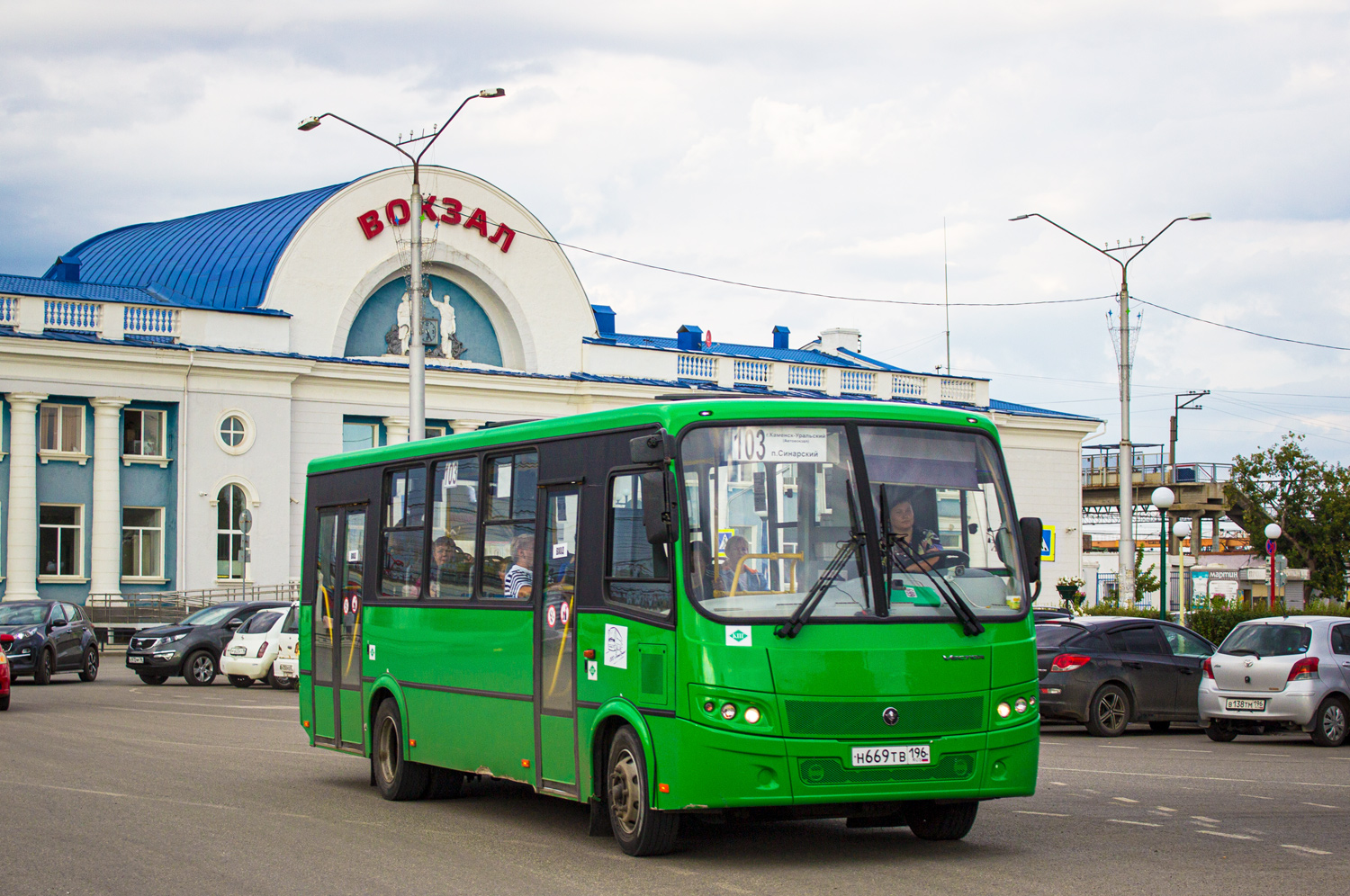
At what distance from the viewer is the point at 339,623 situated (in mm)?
14055

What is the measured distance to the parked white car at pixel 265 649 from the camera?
28250mm

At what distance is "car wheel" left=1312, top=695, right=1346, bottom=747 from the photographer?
18375 mm

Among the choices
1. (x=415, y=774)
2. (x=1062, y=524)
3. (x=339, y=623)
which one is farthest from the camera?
(x=1062, y=524)

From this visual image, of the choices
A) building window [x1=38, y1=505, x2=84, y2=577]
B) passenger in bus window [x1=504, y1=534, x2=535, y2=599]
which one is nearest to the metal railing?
building window [x1=38, y1=505, x2=84, y2=577]

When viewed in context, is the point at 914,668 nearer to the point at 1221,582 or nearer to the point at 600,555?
the point at 600,555

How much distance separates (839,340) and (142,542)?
3248 cm

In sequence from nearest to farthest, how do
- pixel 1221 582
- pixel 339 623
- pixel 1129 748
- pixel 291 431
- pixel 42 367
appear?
pixel 339 623
pixel 1129 748
pixel 42 367
pixel 291 431
pixel 1221 582

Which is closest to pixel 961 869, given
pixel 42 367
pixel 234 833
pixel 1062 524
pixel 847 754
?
pixel 847 754

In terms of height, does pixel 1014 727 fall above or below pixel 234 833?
above

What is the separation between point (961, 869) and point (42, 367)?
36.1 metres

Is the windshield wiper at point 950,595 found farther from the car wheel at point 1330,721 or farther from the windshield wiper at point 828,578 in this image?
the car wheel at point 1330,721

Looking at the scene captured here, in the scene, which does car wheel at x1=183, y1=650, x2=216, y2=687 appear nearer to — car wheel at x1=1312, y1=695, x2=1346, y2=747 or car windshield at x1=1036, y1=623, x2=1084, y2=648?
car windshield at x1=1036, y1=623, x2=1084, y2=648

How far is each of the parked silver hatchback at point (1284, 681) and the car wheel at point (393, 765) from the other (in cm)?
1022

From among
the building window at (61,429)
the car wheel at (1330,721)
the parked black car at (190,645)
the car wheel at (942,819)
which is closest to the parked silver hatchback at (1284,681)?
the car wheel at (1330,721)
